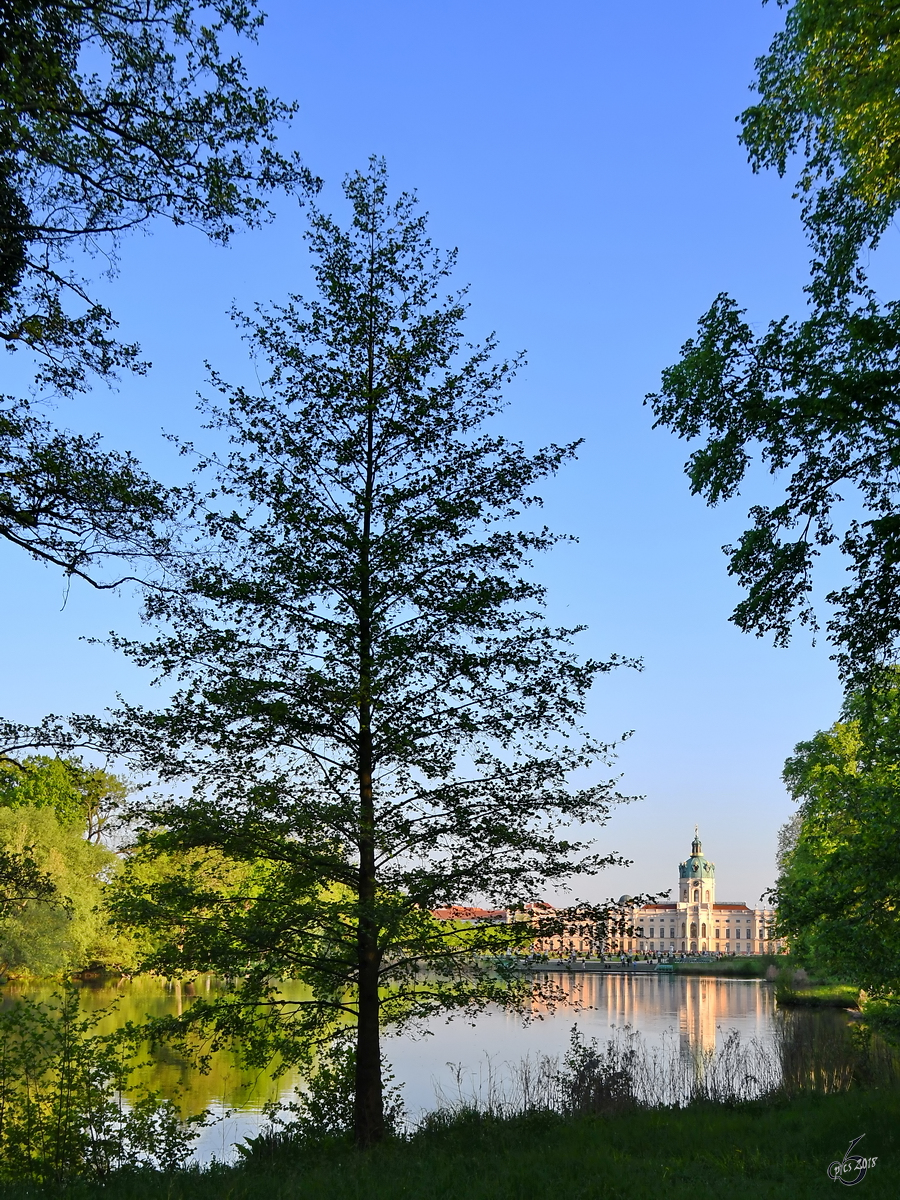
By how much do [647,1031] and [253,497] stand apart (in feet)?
101

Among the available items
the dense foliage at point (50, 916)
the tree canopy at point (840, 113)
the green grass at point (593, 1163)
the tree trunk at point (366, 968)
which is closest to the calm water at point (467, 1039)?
the tree trunk at point (366, 968)

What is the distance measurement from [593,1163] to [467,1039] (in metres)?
20.9

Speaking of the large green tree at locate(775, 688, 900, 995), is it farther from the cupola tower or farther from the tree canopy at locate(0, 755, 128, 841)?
A: the cupola tower

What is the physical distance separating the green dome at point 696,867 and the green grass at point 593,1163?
193m

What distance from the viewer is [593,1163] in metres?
9.54

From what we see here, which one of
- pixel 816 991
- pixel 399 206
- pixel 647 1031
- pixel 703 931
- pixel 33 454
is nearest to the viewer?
pixel 33 454

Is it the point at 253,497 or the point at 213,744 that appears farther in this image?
the point at 253,497

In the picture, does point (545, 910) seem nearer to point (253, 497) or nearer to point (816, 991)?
point (253, 497)

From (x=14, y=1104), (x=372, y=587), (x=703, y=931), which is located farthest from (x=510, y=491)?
(x=703, y=931)

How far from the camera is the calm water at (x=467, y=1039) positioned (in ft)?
58.1

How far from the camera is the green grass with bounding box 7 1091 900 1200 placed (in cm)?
845

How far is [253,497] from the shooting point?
11.7 m

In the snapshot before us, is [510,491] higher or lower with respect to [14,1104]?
higher

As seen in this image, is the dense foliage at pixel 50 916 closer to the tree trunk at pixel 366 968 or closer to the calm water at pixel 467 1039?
the calm water at pixel 467 1039
